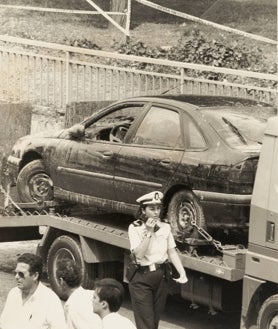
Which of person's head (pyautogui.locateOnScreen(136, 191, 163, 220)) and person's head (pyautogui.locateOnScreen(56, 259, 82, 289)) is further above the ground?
person's head (pyautogui.locateOnScreen(136, 191, 163, 220))

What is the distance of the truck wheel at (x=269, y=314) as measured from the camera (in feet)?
27.6

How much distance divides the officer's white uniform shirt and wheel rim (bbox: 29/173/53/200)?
318 centimetres

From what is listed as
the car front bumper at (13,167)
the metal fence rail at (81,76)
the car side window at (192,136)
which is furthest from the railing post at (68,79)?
the car side window at (192,136)

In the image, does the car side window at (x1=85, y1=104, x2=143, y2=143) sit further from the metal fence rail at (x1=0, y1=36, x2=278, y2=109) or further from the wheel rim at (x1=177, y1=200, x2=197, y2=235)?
the metal fence rail at (x1=0, y1=36, x2=278, y2=109)

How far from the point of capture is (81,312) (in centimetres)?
657

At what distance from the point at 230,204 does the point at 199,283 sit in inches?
39.5

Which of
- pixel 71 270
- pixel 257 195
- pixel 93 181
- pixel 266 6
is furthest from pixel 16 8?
pixel 71 270

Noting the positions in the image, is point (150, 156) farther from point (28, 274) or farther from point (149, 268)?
point (28, 274)

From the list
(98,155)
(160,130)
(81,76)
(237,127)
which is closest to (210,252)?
(237,127)

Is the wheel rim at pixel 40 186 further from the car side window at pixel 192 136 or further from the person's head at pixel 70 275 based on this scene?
the person's head at pixel 70 275

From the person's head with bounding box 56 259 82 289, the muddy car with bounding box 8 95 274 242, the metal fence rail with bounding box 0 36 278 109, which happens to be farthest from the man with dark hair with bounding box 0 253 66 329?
the metal fence rail with bounding box 0 36 278 109

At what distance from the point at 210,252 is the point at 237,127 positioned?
123 centimetres

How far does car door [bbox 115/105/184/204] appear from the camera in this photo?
31.8 feet

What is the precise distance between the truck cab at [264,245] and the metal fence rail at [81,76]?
6240mm
